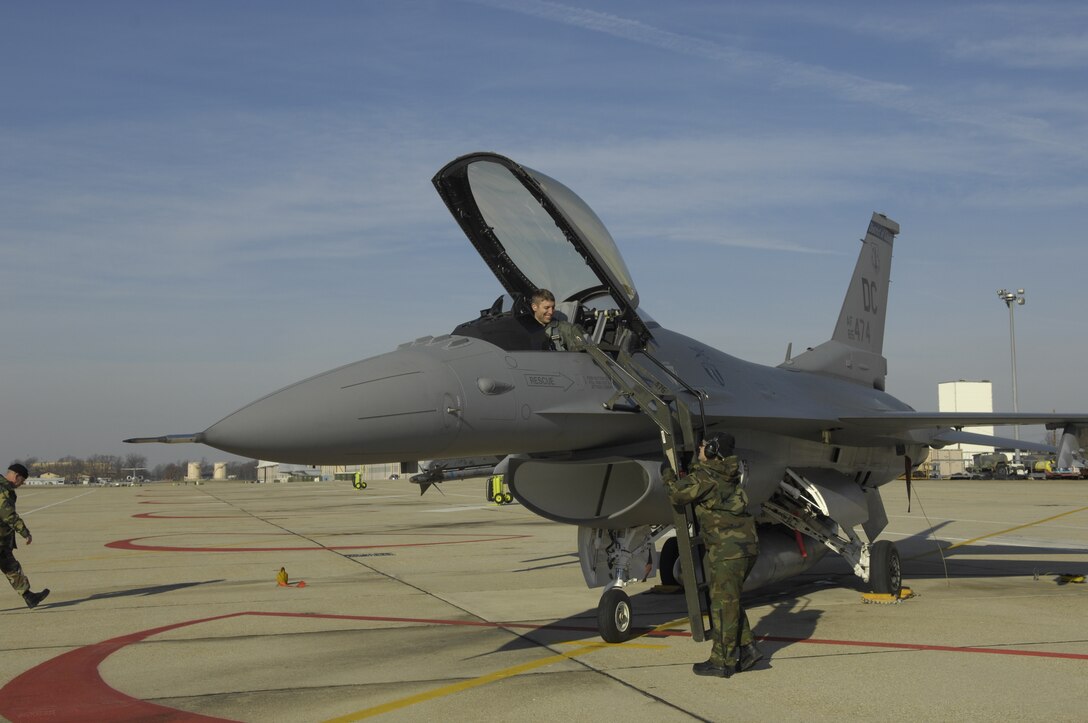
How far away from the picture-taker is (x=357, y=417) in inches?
248

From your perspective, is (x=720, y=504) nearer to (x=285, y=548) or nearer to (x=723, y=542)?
(x=723, y=542)

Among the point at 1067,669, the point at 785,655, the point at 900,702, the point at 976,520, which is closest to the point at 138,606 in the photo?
the point at 785,655

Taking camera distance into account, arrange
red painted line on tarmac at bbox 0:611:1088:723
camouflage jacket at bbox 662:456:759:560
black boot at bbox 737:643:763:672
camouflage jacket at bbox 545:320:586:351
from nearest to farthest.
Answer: red painted line on tarmac at bbox 0:611:1088:723 < black boot at bbox 737:643:763:672 < camouflage jacket at bbox 662:456:759:560 < camouflage jacket at bbox 545:320:586:351

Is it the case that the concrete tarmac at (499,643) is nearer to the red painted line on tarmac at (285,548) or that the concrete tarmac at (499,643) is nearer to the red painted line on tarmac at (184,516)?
the red painted line on tarmac at (285,548)

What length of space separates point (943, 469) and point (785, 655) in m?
69.0

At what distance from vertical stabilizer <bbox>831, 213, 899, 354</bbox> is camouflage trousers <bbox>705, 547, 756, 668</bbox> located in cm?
780

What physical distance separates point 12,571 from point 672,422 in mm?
7817

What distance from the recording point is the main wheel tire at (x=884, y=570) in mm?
10766

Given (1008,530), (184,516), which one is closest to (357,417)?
(1008,530)

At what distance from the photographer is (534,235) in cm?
858

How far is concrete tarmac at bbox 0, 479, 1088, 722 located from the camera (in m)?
6.11

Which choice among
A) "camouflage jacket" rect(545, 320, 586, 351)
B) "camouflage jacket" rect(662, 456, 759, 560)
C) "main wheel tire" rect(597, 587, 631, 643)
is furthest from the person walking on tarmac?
"camouflage jacket" rect(545, 320, 586, 351)

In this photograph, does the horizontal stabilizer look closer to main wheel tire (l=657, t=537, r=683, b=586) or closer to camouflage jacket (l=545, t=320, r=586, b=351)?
camouflage jacket (l=545, t=320, r=586, b=351)

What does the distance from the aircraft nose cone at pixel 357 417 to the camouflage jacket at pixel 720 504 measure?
1.90m
